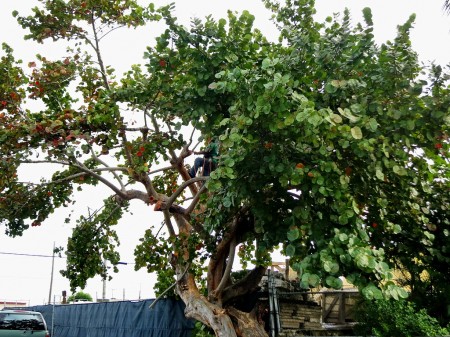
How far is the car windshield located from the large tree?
284 centimetres

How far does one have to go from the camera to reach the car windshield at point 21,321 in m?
13.2

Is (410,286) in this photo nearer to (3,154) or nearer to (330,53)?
(330,53)

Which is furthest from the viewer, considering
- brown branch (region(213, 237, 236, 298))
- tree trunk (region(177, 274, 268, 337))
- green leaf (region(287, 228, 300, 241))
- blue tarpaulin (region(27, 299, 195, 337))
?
blue tarpaulin (region(27, 299, 195, 337))

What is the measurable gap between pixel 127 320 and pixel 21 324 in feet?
9.31

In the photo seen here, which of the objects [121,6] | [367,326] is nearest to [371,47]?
[367,326]

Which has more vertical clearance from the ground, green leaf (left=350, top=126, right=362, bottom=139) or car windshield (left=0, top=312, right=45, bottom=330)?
green leaf (left=350, top=126, right=362, bottom=139)

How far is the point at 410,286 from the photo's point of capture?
8758 mm

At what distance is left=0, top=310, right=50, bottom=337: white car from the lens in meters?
13.1

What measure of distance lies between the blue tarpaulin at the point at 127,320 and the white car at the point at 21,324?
174 centimetres

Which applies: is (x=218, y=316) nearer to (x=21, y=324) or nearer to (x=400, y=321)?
(x=400, y=321)

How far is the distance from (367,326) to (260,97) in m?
4.54

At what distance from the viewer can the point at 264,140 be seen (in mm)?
6672

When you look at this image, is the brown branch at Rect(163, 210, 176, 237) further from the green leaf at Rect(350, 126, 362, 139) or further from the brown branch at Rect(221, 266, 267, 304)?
the green leaf at Rect(350, 126, 362, 139)

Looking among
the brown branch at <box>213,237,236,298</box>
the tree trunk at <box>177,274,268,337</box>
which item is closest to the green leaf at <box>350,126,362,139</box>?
the brown branch at <box>213,237,236,298</box>
